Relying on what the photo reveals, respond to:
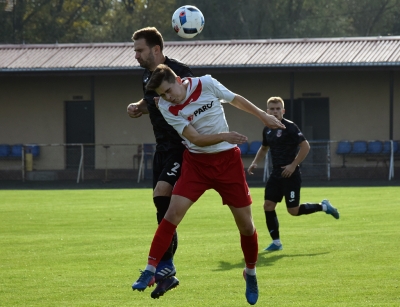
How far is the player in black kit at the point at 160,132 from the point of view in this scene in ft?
26.0

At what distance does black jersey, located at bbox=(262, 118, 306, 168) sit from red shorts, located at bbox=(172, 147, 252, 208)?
14.7 ft

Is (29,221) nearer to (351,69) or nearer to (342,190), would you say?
(342,190)

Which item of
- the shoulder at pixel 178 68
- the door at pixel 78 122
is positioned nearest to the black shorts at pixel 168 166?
the shoulder at pixel 178 68

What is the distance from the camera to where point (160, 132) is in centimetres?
820

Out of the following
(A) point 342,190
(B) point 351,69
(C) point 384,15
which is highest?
(C) point 384,15

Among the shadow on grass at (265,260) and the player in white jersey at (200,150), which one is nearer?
the player in white jersey at (200,150)

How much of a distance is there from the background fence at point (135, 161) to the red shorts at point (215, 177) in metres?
20.1

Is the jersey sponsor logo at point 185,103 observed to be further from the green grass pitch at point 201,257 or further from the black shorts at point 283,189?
the black shorts at point 283,189

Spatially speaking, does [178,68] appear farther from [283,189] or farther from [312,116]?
[312,116]

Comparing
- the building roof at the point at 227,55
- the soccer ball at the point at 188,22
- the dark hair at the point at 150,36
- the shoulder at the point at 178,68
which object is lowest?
the shoulder at the point at 178,68

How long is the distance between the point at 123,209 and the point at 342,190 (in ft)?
24.1

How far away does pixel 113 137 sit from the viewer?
32.6m

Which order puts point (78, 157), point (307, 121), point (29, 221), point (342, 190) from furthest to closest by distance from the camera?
1. point (307, 121)
2. point (78, 157)
3. point (342, 190)
4. point (29, 221)

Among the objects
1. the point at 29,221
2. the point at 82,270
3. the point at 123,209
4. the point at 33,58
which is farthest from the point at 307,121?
the point at 82,270
